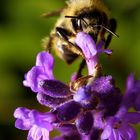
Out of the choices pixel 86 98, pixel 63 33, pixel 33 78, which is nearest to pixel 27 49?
pixel 63 33

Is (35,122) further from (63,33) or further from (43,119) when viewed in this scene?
(63,33)

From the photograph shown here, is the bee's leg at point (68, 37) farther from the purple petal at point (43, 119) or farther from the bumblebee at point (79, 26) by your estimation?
the purple petal at point (43, 119)

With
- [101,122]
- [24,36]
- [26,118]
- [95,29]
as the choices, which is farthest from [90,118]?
[24,36]

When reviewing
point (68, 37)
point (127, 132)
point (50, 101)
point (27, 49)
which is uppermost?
point (27, 49)

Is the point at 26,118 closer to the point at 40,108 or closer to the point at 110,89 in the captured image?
the point at 110,89

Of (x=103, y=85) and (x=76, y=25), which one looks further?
(x=76, y=25)
